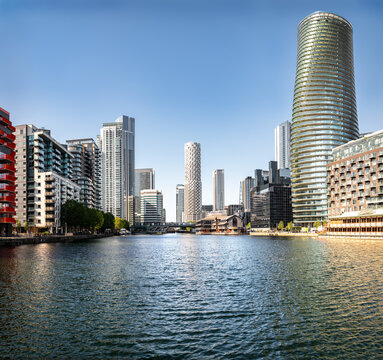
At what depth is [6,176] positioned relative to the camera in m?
157

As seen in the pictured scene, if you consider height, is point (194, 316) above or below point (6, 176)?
below

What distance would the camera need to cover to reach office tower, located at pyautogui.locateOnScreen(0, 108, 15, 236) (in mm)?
156625

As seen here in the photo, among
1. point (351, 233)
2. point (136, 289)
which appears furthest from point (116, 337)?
point (351, 233)

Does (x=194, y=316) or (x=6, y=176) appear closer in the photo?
(x=194, y=316)

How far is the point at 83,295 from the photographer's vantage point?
45.5 meters

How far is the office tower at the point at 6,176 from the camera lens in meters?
157

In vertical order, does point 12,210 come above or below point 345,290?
above

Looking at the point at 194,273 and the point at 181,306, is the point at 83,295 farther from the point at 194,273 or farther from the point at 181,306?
the point at 194,273

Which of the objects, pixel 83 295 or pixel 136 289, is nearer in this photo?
pixel 83 295

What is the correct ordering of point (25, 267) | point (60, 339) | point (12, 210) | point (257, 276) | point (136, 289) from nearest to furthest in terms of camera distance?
point (60, 339) < point (136, 289) < point (257, 276) < point (25, 267) < point (12, 210)

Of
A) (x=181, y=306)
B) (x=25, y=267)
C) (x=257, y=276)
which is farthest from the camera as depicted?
(x=25, y=267)

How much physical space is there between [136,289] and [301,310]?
2243cm

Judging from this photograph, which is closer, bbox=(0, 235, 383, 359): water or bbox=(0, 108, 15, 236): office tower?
bbox=(0, 235, 383, 359): water

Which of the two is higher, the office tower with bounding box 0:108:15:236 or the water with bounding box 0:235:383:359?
the office tower with bounding box 0:108:15:236
